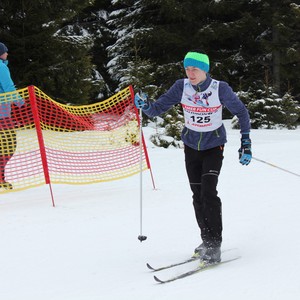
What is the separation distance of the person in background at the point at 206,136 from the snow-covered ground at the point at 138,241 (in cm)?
35

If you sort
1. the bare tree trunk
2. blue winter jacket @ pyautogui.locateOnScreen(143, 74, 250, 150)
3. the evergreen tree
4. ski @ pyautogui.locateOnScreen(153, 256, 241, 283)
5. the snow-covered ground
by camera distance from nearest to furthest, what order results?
the snow-covered ground
ski @ pyautogui.locateOnScreen(153, 256, 241, 283)
blue winter jacket @ pyautogui.locateOnScreen(143, 74, 250, 150)
the evergreen tree
the bare tree trunk

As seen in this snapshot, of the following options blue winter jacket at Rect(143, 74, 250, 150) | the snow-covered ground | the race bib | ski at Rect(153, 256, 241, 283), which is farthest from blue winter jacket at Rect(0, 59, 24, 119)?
ski at Rect(153, 256, 241, 283)

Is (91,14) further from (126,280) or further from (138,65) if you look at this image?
(126,280)

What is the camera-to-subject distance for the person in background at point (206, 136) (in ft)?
13.5

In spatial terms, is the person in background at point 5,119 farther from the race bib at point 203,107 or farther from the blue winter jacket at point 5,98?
the race bib at point 203,107

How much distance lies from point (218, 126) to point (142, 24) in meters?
19.8

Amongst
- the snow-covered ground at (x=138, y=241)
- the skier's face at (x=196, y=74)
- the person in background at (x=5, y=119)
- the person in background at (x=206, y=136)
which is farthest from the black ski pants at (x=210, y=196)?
the person in background at (x=5, y=119)

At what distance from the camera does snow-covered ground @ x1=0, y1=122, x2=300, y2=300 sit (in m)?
3.46

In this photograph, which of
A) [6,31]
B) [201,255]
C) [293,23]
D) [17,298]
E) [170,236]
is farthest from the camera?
[293,23]

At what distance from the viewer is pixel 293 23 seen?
2012 cm

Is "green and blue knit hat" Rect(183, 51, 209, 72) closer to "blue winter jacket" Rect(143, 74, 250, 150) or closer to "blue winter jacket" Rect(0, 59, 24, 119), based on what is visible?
"blue winter jacket" Rect(143, 74, 250, 150)

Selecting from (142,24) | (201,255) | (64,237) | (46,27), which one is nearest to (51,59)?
(46,27)

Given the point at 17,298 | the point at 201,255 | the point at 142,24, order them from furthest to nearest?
the point at 142,24 < the point at 201,255 < the point at 17,298

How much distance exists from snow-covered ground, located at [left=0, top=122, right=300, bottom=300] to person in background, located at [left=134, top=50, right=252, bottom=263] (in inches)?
13.9
